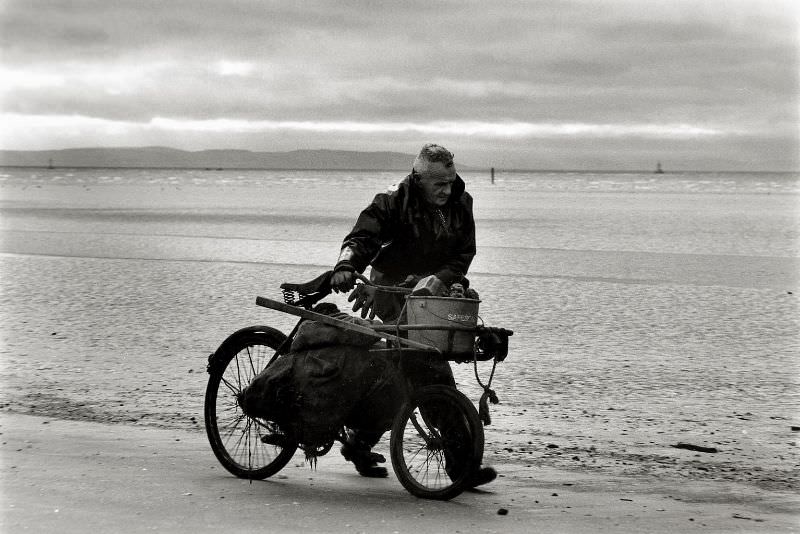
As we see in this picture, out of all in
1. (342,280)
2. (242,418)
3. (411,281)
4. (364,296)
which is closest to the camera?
(342,280)

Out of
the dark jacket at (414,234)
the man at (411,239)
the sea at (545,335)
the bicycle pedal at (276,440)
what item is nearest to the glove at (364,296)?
the man at (411,239)

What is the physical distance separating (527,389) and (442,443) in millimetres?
2656

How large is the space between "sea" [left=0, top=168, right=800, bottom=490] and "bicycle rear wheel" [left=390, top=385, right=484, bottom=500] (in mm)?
715

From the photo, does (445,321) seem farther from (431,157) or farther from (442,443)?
(431,157)

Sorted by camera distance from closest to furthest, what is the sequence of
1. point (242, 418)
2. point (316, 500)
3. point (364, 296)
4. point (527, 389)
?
point (316, 500), point (364, 296), point (242, 418), point (527, 389)

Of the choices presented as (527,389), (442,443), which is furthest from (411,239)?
(527,389)

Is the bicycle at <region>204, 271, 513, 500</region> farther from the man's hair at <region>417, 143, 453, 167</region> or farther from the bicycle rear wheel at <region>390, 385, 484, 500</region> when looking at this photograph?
the man's hair at <region>417, 143, 453, 167</region>

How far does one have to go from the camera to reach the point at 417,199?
5441mm

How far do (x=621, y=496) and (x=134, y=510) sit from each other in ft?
6.98

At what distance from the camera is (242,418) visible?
561cm

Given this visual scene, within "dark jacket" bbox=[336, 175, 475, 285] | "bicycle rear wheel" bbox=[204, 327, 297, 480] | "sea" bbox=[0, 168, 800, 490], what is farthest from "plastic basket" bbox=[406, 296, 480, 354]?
"sea" bbox=[0, 168, 800, 490]

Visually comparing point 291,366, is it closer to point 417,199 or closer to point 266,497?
point 266,497

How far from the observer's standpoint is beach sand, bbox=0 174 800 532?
16.2 ft

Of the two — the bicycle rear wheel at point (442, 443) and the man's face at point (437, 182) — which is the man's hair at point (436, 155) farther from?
the bicycle rear wheel at point (442, 443)
